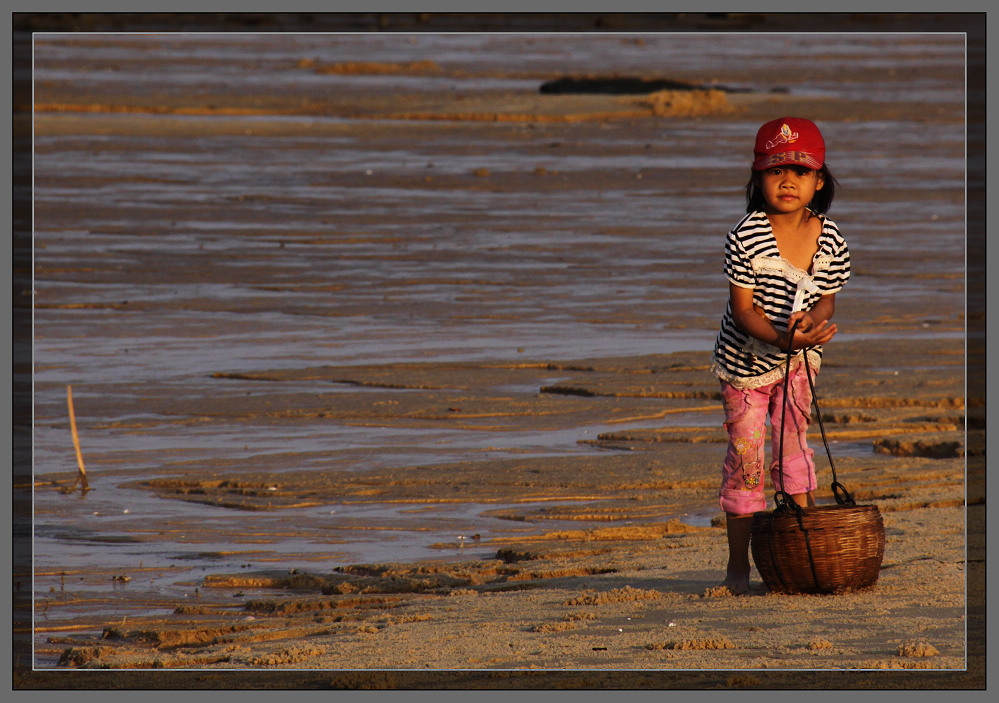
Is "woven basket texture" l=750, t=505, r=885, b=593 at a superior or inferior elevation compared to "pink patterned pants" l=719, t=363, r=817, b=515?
inferior

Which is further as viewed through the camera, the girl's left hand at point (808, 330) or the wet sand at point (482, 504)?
the girl's left hand at point (808, 330)

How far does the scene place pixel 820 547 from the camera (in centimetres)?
555

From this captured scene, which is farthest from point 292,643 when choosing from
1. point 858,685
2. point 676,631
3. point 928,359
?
point 928,359

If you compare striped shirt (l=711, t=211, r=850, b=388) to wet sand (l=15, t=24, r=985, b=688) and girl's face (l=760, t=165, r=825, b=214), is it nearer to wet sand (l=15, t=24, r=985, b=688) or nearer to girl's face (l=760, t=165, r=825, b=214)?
girl's face (l=760, t=165, r=825, b=214)

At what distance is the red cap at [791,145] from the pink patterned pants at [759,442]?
29.1 inches

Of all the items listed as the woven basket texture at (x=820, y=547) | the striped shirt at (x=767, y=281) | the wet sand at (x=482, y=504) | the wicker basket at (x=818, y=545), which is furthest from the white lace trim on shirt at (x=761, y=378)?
the wet sand at (x=482, y=504)

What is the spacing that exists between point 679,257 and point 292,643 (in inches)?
379

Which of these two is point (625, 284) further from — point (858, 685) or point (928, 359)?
point (858, 685)

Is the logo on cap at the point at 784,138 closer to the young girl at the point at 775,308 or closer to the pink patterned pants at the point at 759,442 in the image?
the young girl at the point at 775,308

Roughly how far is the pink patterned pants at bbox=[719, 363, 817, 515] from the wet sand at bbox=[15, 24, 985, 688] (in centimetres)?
38

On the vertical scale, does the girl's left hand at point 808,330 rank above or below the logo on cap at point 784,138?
below

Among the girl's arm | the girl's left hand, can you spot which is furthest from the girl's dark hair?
the girl's left hand

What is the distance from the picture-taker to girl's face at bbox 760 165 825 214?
564 cm

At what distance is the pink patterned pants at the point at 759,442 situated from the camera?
5828 millimetres
